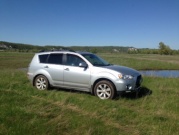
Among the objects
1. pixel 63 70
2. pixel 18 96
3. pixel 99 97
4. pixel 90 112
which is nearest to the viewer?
pixel 90 112

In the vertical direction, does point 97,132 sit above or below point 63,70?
below

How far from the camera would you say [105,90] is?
29.2ft

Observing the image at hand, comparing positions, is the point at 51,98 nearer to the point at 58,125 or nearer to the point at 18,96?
the point at 18,96

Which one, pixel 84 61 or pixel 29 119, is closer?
pixel 29 119

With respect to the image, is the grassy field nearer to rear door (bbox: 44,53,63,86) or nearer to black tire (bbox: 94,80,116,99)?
black tire (bbox: 94,80,116,99)

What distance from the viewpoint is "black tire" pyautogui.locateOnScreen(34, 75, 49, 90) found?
10375 millimetres

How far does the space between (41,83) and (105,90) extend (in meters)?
3.02

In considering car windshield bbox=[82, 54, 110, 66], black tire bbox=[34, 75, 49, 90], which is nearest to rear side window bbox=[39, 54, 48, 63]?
black tire bbox=[34, 75, 49, 90]

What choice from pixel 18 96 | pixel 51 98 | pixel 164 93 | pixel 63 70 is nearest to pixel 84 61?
pixel 63 70

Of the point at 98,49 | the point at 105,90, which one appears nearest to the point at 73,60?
the point at 105,90

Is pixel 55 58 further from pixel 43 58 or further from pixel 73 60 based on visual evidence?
pixel 73 60

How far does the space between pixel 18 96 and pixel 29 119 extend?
237cm

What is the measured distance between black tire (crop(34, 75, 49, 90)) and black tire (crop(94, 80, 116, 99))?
92.6 inches

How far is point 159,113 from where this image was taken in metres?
7.01
